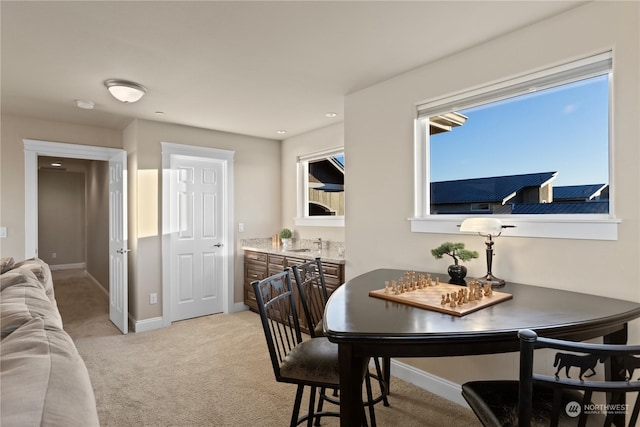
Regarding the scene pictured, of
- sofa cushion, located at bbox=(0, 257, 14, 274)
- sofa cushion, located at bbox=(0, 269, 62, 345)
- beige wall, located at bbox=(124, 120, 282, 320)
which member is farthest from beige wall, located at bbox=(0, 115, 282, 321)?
sofa cushion, located at bbox=(0, 269, 62, 345)

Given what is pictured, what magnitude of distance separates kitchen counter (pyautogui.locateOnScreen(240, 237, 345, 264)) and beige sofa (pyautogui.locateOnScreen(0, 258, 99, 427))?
293 cm

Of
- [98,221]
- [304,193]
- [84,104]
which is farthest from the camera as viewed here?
[98,221]

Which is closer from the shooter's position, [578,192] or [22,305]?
[22,305]

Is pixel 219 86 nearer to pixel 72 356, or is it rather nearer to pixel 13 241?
pixel 72 356

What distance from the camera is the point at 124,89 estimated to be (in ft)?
9.42

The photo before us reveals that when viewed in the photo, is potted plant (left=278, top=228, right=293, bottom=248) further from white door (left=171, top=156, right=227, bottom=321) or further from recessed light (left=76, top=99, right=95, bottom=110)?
recessed light (left=76, top=99, right=95, bottom=110)

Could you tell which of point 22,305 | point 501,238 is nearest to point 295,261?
point 501,238

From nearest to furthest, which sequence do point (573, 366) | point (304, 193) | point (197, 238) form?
point (573, 366) < point (197, 238) < point (304, 193)

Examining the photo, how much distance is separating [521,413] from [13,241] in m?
4.82

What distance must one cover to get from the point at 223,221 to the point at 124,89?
2.24 meters

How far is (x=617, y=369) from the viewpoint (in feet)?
4.98

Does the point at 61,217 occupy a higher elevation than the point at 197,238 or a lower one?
higher

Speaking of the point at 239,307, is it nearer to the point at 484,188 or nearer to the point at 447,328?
the point at 484,188

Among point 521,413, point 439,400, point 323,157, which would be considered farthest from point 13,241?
point 521,413
